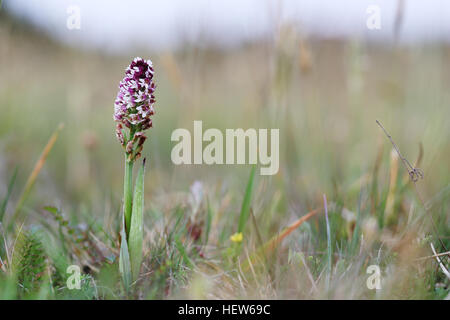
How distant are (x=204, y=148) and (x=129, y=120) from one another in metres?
1.45

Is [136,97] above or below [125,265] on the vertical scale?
above

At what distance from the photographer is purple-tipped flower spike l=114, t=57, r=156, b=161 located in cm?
101

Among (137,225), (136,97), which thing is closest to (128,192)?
(137,225)

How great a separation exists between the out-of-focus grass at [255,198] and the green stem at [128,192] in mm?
161

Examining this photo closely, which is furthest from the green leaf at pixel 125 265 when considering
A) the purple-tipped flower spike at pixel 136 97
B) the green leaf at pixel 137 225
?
the purple-tipped flower spike at pixel 136 97

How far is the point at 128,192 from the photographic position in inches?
42.0

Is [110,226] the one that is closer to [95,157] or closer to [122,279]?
[122,279]

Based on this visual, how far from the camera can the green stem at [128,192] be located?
3.49 feet

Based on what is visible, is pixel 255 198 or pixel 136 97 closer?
pixel 136 97

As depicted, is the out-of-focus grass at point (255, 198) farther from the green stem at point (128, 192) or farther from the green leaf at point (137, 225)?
the green stem at point (128, 192)

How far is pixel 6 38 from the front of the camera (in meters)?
2.01

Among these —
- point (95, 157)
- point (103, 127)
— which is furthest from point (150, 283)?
point (103, 127)

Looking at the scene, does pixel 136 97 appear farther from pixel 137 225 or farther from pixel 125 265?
pixel 125 265

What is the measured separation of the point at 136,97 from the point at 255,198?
2.69 feet
